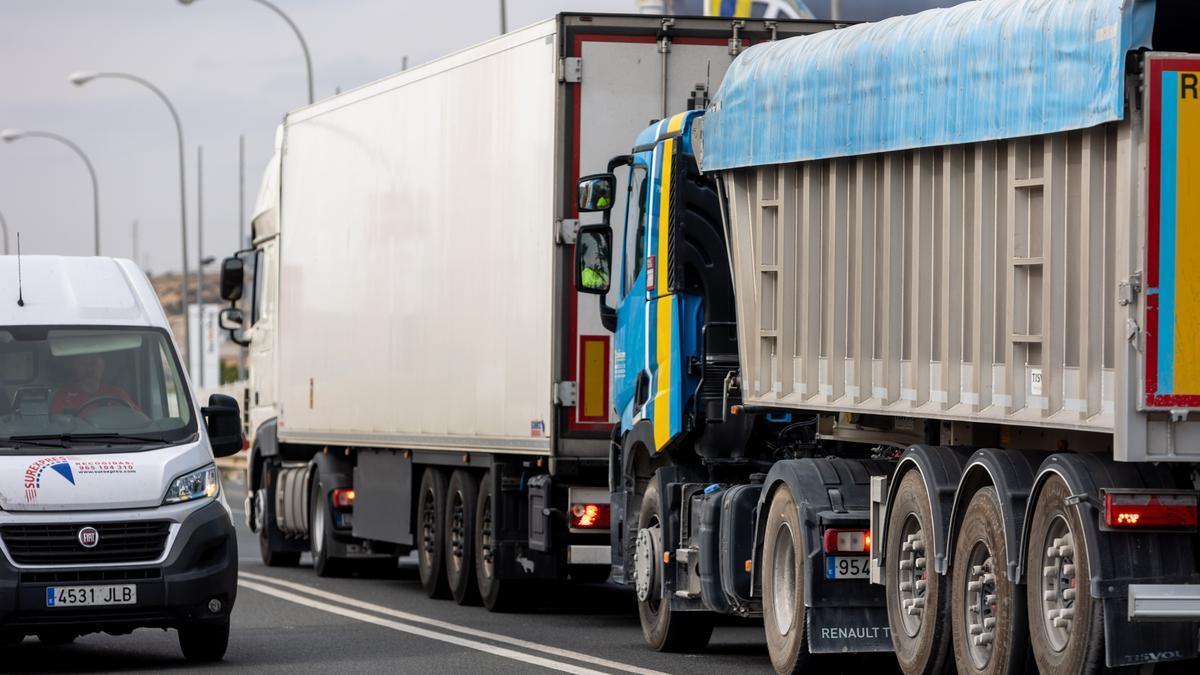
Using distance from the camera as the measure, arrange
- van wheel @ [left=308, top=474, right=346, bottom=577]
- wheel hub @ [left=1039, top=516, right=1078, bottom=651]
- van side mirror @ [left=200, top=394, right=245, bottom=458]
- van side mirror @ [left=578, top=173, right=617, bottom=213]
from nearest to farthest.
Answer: wheel hub @ [left=1039, top=516, right=1078, bottom=651] → van side mirror @ [left=200, top=394, right=245, bottom=458] → van side mirror @ [left=578, top=173, right=617, bottom=213] → van wheel @ [left=308, top=474, right=346, bottom=577]

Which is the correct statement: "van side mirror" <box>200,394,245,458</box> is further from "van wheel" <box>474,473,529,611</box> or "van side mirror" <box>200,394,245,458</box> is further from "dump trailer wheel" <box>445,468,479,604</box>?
"dump trailer wheel" <box>445,468,479,604</box>

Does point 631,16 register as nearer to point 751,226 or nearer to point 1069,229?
point 751,226

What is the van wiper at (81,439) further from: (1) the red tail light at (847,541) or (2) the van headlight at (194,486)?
(1) the red tail light at (847,541)

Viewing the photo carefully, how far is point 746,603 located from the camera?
42.7 feet

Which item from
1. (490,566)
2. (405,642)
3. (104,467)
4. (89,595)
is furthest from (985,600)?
Answer: (490,566)

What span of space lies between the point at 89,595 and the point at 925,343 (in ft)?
15.5

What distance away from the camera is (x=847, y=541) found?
11828 mm

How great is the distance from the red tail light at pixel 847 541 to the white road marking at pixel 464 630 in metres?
1.45

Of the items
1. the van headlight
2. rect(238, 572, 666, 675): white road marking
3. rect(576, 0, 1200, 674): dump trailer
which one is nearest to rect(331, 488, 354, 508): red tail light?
rect(238, 572, 666, 675): white road marking

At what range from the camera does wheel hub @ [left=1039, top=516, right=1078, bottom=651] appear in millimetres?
9297

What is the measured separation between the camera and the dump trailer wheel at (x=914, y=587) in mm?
10742

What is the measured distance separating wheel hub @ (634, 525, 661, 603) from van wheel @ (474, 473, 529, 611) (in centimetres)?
295

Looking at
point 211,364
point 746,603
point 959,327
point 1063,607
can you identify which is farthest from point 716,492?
point 211,364

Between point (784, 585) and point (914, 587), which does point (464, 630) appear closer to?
point (784, 585)
